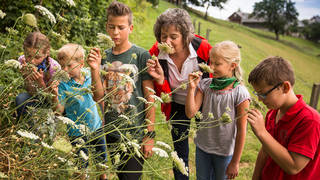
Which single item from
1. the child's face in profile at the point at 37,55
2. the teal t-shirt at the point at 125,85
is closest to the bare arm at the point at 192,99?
the teal t-shirt at the point at 125,85

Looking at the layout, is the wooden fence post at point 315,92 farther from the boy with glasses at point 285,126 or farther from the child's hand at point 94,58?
the child's hand at point 94,58

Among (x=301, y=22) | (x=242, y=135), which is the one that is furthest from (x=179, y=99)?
(x=301, y=22)

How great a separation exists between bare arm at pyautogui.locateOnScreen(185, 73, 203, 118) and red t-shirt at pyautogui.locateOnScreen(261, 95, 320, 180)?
2.53ft

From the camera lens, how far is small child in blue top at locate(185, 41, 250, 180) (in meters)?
2.37

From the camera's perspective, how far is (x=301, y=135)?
1.71 meters

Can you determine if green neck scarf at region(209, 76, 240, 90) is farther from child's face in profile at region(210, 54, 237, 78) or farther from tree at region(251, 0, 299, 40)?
tree at region(251, 0, 299, 40)

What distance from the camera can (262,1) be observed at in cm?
7400

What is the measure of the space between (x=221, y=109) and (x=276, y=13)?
79.5 m

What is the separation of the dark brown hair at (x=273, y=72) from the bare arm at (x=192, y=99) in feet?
1.58

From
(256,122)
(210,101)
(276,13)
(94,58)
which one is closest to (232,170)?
(210,101)

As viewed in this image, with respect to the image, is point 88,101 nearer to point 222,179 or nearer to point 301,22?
point 222,179

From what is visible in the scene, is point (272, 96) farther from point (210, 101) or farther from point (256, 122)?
point (210, 101)

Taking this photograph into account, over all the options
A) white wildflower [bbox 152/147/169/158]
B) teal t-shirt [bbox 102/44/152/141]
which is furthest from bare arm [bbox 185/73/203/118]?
white wildflower [bbox 152/147/169/158]

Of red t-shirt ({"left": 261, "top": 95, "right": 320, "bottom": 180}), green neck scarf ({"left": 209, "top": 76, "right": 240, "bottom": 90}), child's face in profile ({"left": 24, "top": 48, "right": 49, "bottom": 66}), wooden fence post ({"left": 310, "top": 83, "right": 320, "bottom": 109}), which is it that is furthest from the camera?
wooden fence post ({"left": 310, "top": 83, "right": 320, "bottom": 109})
